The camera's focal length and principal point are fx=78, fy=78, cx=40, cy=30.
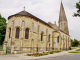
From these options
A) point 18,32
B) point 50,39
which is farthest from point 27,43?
point 50,39

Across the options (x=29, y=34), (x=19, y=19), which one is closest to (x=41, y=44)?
(x=29, y=34)

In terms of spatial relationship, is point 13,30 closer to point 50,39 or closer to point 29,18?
point 29,18

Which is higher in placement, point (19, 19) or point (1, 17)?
point (1, 17)

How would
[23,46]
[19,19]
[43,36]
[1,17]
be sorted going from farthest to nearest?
[1,17] → [43,36] → [19,19] → [23,46]

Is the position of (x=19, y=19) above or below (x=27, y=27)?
above

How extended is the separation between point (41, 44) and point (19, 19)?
10411 millimetres

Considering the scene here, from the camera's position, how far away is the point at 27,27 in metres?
20.4

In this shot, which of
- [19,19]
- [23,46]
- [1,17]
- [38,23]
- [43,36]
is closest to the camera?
[23,46]

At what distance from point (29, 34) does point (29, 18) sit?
4364 mm

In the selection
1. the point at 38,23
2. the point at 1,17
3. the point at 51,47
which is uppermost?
the point at 1,17

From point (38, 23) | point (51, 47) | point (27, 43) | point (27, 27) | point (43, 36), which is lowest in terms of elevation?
point (51, 47)

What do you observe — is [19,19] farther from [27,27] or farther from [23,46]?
[23,46]

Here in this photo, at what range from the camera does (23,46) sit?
62.2 feet

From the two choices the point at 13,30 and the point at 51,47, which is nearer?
the point at 13,30
